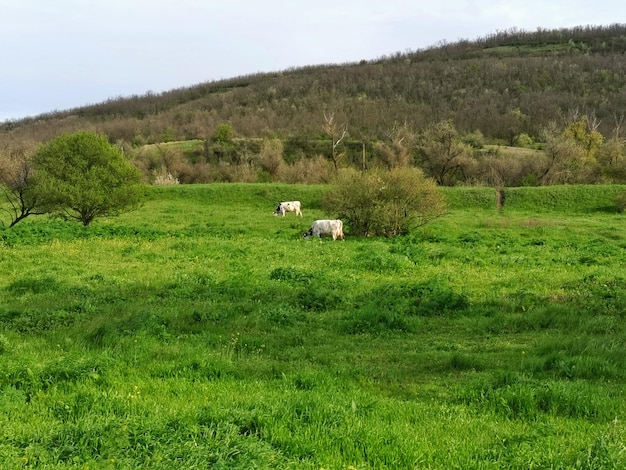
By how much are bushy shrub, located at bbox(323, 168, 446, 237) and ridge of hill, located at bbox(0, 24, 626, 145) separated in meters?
59.4

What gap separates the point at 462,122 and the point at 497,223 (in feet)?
242

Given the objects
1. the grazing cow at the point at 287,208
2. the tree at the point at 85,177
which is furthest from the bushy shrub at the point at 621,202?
the tree at the point at 85,177

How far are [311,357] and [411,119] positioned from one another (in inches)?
3833

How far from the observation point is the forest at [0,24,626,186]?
2128 inches

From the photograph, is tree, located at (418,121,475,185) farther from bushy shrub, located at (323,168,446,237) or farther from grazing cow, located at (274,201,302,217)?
bushy shrub, located at (323,168,446,237)

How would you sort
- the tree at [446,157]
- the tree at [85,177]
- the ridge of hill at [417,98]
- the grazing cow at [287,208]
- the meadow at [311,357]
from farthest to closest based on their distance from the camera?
the ridge of hill at [417,98]
the tree at [446,157]
the grazing cow at [287,208]
the tree at [85,177]
the meadow at [311,357]

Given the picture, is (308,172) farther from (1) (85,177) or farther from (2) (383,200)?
(1) (85,177)

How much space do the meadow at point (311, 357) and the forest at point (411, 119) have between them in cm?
3549

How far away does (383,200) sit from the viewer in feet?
82.6

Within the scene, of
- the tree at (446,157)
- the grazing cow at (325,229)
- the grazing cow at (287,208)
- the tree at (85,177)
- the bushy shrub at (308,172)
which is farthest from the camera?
the bushy shrub at (308,172)

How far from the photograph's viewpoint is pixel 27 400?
238 inches

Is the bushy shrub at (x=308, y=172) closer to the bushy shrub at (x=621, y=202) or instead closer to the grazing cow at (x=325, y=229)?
the bushy shrub at (x=621, y=202)

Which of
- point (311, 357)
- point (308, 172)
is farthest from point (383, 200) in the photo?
point (308, 172)

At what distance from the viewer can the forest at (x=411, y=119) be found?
177ft
